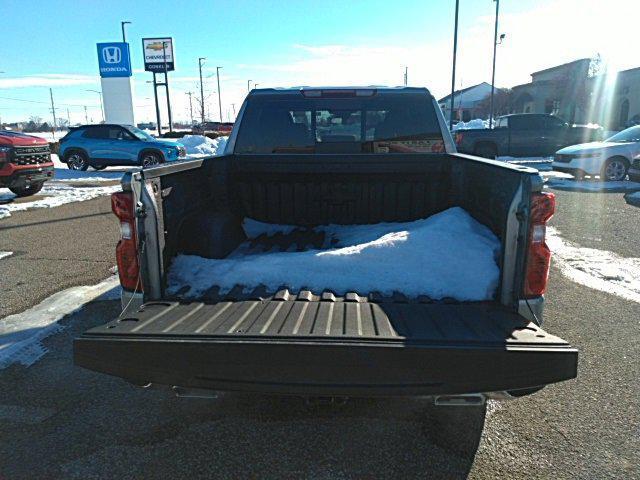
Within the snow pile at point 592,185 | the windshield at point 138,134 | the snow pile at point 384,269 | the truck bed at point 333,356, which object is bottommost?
the snow pile at point 592,185

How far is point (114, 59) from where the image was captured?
2923 centimetres

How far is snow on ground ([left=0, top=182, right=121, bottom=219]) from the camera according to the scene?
10.2m

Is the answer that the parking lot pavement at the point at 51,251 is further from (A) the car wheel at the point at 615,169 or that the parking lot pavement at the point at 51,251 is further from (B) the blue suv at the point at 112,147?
(A) the car wheel at the point at 615,169

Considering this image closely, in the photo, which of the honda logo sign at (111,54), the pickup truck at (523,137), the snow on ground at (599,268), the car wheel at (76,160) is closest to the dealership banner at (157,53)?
the honda logo sign at (111,54)

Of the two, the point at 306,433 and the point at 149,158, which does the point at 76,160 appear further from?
the point at 306,433

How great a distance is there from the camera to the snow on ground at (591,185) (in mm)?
12191

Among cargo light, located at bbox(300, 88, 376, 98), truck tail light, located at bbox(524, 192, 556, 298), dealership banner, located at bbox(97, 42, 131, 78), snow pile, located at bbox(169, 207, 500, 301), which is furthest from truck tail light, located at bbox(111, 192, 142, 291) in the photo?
dealership banner, located at bbox(97, 42, 131, 78)

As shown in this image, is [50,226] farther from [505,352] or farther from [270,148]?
[505,352]

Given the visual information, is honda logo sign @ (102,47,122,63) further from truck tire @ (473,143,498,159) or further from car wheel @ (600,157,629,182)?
car wheel @ (600,157,629,182)

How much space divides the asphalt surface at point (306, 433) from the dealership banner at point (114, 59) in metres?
30.4

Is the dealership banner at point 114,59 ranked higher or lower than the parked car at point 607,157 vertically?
higher

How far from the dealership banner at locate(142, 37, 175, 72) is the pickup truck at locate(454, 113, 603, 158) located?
24.2 m

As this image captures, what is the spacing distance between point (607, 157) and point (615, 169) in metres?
0.47

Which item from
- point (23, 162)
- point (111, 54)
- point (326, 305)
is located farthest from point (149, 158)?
point (326, 305)
